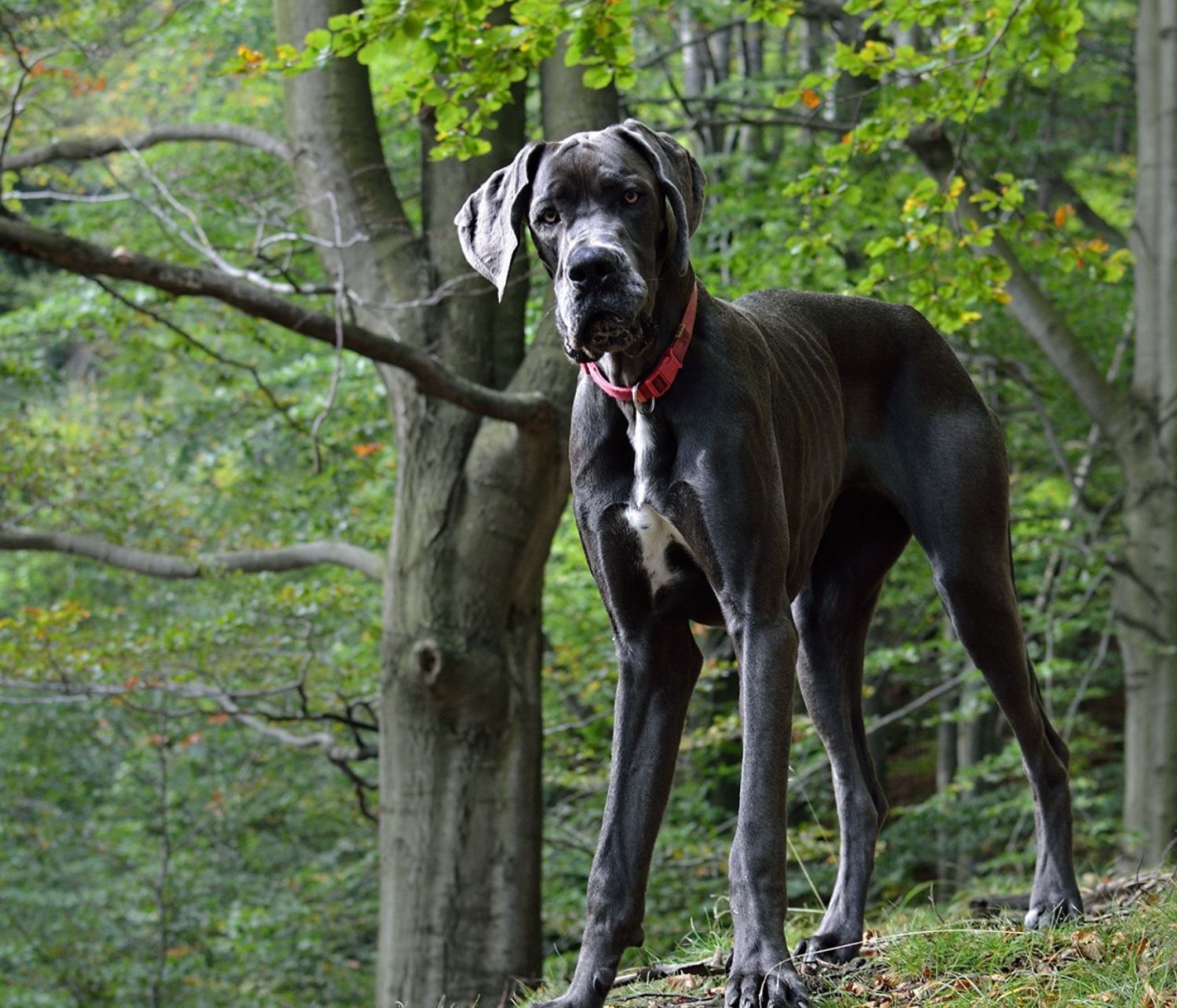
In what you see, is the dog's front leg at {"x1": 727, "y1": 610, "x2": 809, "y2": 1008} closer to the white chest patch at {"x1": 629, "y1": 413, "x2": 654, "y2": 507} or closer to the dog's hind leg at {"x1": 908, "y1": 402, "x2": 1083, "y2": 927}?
the white chest patch at {"x1": 629, "y1": 413, "x2": 654, "y2": 507}

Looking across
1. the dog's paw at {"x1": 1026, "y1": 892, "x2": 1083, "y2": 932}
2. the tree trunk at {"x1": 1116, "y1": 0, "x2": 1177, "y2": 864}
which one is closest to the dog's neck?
the dog's paw at {"x1": 1026, "y1": 892, "x2": 1083, "y2": 932}

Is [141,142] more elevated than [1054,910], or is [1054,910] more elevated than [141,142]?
[141,142]

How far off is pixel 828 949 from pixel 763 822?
927 mm

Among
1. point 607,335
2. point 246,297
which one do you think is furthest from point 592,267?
point 246,297

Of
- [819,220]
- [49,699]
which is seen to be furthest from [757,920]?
[49,699]

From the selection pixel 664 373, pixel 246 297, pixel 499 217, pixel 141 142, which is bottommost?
pixel 664 373

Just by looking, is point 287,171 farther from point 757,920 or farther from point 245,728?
point 757,920

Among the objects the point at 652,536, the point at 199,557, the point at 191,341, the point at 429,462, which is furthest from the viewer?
the point at 199,557

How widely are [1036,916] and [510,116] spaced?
591 centimetres

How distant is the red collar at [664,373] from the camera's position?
3844 mm

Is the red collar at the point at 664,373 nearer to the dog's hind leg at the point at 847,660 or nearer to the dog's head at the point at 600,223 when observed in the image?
the dog's head at the point at 600,223

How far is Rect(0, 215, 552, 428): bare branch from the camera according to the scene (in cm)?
621

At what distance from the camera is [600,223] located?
3633mm

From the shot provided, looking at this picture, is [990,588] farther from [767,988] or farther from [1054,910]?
[767,988]
